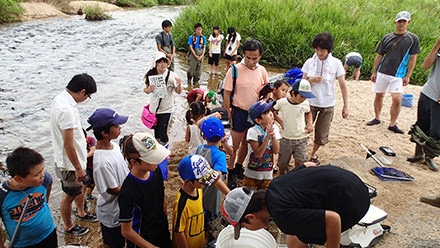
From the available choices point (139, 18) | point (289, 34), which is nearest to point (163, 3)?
point (139, 18)

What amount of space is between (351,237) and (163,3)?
35.8 m

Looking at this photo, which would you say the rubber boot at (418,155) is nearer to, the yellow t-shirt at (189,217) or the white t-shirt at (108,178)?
the yellow t-shirt at (189,217)

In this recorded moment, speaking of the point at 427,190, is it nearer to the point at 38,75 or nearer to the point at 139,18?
the point at 38,75

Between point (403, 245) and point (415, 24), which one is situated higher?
point (415, 24)

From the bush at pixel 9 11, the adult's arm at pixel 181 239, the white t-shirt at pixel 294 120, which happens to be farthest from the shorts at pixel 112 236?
the bush at pixel 9 11

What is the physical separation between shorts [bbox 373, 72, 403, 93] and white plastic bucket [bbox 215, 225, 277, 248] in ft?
13.9

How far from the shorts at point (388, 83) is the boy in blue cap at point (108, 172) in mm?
4943

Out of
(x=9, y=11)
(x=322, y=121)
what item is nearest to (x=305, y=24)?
(x=322, y=121)

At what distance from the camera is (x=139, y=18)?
22703 millimetres

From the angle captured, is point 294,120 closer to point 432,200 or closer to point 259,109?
point 259,109

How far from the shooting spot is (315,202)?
6.21 ft

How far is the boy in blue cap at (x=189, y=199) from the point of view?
2.39m

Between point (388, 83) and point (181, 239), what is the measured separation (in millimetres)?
5009

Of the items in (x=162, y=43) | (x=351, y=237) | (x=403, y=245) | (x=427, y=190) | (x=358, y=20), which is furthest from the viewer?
(x=358, y=20)
